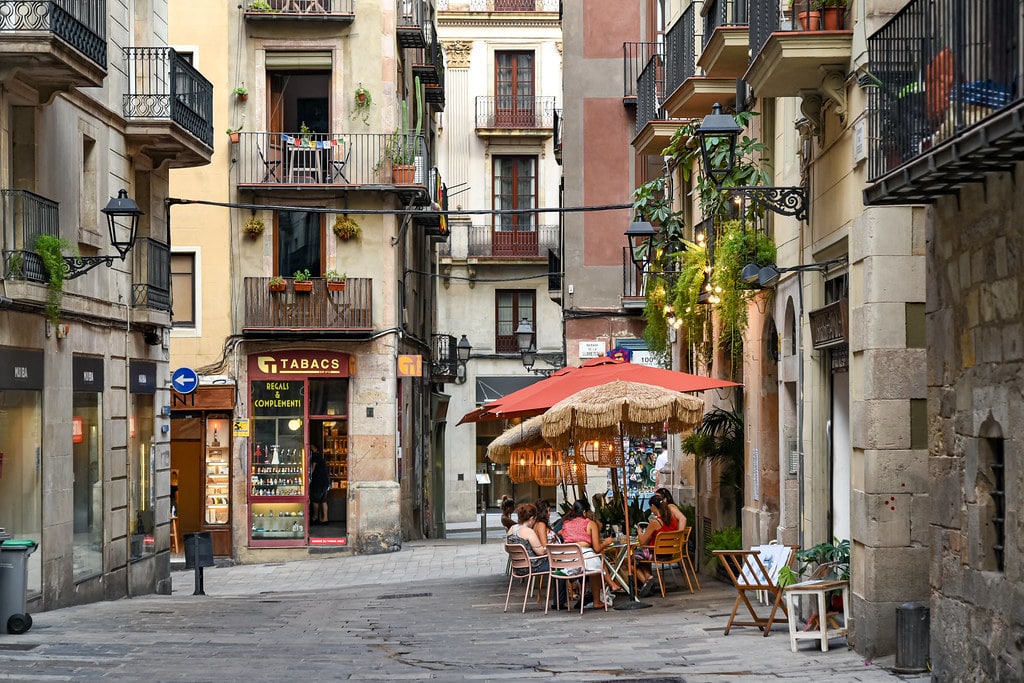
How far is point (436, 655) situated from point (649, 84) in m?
13.9

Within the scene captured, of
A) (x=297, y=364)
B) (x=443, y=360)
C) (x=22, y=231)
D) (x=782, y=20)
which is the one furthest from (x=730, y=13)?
(x=443, y=360)

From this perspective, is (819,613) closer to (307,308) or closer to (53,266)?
(53,266)

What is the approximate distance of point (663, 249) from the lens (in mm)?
23250

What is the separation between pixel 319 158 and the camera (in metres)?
31.5

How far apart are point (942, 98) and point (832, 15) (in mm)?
4419

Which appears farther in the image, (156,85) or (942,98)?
(156,85)

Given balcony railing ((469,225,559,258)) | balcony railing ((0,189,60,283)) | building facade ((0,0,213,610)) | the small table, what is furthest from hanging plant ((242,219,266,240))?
the small table

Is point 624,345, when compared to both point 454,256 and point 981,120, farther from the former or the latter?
point 981,120

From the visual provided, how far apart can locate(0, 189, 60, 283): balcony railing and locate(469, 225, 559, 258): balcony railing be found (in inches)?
1177

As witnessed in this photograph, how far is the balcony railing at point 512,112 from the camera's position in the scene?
156 feet

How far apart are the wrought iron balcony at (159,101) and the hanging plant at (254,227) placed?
316 inches

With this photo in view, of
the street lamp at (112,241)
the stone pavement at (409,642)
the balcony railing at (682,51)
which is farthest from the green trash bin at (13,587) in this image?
the balcony railing at (682,51)

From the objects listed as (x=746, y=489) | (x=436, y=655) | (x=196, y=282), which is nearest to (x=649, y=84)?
(x=746, y=489)

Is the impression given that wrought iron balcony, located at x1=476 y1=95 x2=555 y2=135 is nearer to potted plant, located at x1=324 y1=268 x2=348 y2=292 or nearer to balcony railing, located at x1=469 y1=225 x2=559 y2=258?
balcony railing, located at x1=469 y1=225 x2=559 y2=258
